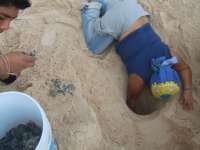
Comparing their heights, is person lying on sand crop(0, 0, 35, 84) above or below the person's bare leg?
above

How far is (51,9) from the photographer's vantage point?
6.42 feet

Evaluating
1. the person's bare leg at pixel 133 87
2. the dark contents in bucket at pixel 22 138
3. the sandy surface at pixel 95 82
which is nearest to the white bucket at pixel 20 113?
the dark contents in bucket at pixel 22 138

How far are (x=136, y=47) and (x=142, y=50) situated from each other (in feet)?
0.11

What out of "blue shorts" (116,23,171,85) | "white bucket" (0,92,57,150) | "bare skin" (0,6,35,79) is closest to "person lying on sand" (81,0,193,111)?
"blue shorts" (116,23,171,85)

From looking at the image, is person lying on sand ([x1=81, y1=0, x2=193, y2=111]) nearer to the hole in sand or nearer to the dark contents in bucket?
the hole in sand

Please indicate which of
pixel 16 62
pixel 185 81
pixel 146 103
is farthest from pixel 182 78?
pixel 16 62

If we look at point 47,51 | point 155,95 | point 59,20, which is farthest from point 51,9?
point 155,95

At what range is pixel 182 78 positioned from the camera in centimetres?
178

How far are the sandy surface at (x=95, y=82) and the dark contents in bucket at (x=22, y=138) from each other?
0.77 feet

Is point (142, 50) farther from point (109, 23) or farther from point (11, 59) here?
point (11, 59)

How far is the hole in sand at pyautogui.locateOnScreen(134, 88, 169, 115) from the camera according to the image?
6.05ft

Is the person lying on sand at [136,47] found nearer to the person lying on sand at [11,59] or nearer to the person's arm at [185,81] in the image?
the person's arm at [185,81]

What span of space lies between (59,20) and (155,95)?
62 centimetres

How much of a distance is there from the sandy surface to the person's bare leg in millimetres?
40
